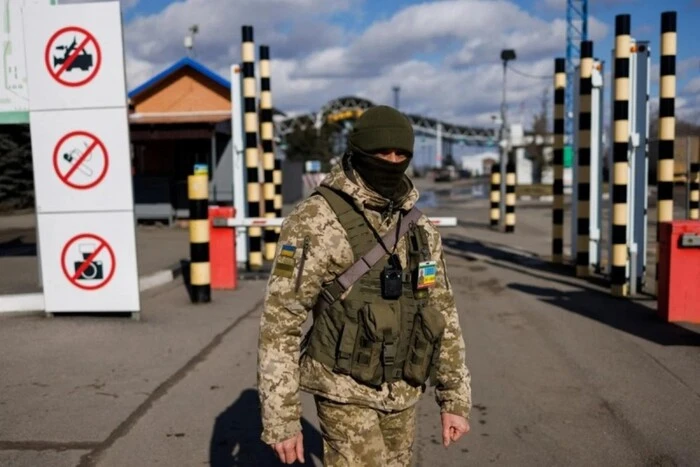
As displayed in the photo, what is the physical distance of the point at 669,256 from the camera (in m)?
7.50

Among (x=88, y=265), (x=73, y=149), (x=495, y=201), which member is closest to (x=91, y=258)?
(x=88, y=265)

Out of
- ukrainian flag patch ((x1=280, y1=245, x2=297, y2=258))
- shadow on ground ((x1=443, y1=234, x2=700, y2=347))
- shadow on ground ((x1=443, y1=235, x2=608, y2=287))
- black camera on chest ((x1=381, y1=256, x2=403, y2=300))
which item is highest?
ukrainian flag patch ((x1=280, y1=245, x2=297, y2=258))

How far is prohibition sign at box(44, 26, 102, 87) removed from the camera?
7.23 meters

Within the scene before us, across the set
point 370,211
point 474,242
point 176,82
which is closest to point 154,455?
point 370,211

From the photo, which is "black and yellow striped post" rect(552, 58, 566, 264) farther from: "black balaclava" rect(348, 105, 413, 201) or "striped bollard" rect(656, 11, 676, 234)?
"black balaclava" rect(348, 105, 413, 201)

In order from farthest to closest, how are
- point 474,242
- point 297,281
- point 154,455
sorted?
point 474,242 → point 154,455 → point 297,281

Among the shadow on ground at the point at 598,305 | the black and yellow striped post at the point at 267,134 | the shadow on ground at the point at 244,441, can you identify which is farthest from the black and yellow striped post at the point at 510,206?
the shadow on ground at the point at 244,441

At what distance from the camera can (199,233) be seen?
8.61 m

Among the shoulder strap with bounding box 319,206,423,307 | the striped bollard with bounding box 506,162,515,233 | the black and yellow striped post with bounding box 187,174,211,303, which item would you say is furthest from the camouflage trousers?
the striped bollard with bounding box 506,162,515,233

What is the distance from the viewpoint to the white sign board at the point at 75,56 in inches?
284

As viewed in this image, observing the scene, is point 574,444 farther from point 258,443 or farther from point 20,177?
point 20,177

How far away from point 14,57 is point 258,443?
5468mm

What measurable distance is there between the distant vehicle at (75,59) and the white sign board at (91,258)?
1472 mm

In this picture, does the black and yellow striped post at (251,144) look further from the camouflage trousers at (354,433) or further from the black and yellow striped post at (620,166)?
the camouflage trousers at (354,433)
